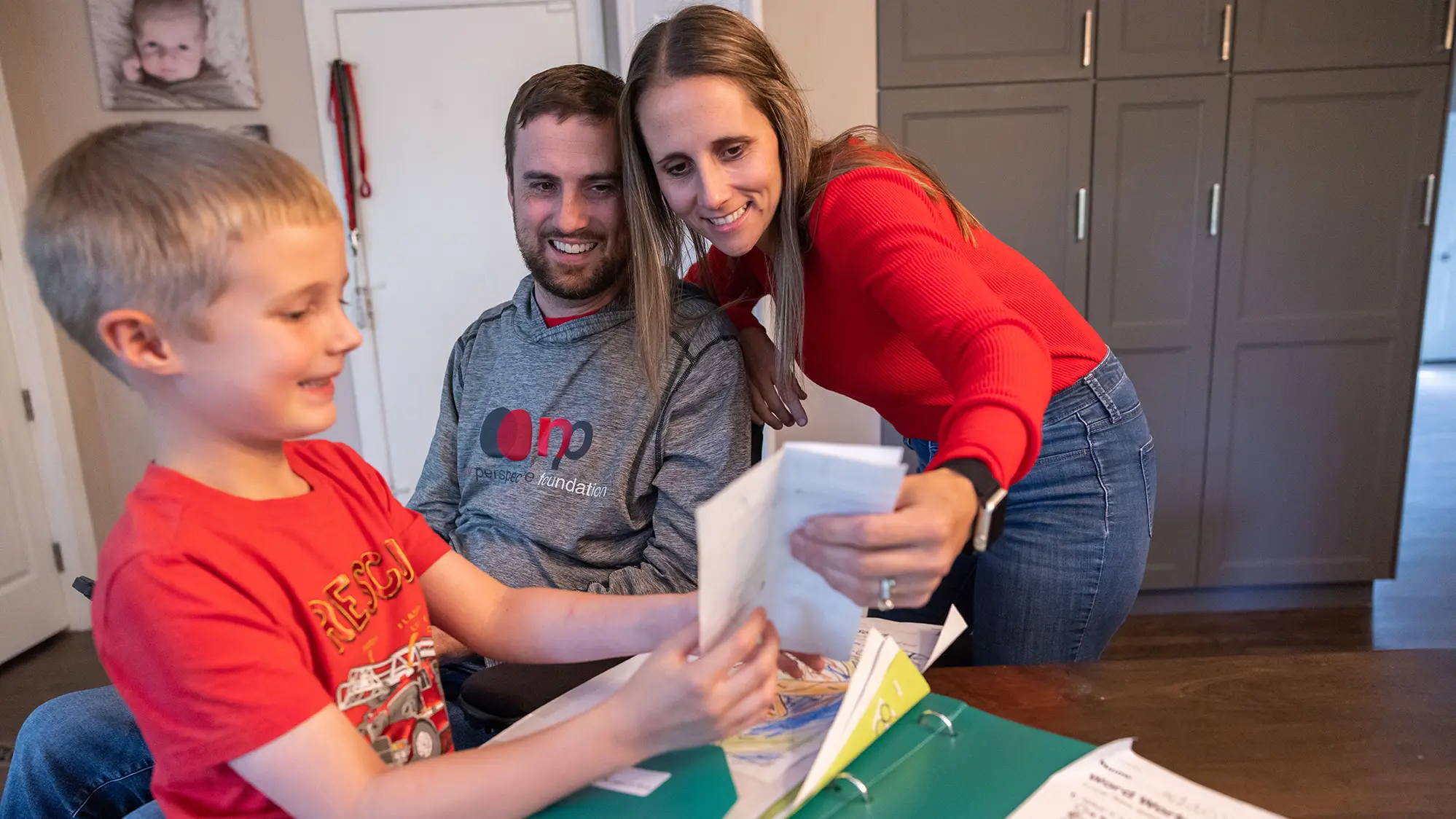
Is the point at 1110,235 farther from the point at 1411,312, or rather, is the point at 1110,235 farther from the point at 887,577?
the point at 887,577

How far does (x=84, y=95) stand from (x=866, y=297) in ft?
10.8

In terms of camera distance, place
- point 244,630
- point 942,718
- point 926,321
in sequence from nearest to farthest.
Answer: point 244,630
point 942,718
point 926,321

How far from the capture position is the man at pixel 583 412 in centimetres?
125

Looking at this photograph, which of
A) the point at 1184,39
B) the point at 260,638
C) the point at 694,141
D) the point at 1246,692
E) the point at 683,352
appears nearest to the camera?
the point at 260,638

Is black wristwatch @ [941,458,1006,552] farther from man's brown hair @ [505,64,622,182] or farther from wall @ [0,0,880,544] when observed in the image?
wall @ [0,0,880,544]

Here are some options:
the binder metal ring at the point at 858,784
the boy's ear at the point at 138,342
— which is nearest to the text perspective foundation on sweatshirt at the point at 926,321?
the binder metal ring at the point at 858,784

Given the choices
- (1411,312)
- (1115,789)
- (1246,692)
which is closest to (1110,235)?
(1411,312)

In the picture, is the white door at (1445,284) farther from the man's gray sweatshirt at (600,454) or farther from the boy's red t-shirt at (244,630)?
the boy's red t-shirt at (244,630)

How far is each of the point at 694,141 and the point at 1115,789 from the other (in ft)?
2.98

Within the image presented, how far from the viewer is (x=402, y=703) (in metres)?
0.79

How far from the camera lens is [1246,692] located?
832mm

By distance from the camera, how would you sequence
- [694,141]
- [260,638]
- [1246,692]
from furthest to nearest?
1. [694,141]
2. [1246,692]
3. [260,638]

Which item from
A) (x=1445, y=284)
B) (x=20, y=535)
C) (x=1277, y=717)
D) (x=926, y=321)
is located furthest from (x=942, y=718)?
(x=1445, y=284)

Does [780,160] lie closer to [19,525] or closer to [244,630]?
[244,630]
